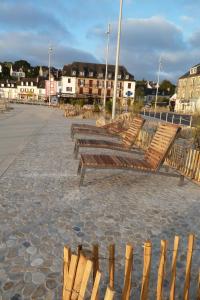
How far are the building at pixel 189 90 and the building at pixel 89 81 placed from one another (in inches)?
549

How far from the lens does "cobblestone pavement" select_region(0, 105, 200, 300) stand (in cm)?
342

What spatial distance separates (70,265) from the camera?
218 centimetres

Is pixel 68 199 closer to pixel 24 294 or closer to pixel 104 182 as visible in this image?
pixel 104 182

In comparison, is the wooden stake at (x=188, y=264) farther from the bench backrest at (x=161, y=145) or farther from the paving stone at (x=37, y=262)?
the bench backrest at (x=161, y=145)

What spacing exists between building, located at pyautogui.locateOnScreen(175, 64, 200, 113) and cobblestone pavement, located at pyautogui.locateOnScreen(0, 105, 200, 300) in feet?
200

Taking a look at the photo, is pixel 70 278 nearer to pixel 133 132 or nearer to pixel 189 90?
pixel 133 132

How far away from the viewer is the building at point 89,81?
85062 mm

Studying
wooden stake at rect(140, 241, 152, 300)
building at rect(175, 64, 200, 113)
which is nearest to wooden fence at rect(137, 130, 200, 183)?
wooden stake at rect(140, 241, 152, 300)

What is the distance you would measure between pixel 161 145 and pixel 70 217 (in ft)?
10.2

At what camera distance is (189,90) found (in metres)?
72.1

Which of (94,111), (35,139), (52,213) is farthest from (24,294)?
(94,111)

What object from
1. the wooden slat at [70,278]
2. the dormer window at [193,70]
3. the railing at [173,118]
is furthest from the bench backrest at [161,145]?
the dormer window at [193,70]

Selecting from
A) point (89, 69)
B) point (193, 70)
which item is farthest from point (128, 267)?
point (89, 69)

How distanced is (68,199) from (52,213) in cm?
71
